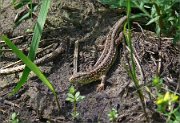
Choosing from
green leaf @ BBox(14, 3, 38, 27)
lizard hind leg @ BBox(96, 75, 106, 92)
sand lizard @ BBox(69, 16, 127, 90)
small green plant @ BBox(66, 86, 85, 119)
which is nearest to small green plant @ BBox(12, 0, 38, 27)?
green leaf @ BBox(14, 3, 38, 27)

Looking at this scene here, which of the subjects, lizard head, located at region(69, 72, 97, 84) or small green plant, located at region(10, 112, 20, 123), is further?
lizard head, located at region(69, 72, 97, 84)

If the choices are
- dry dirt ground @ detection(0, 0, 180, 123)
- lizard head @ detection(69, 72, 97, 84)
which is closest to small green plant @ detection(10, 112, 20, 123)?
dry dirt ground @ detection(0, 0, 180, 123)

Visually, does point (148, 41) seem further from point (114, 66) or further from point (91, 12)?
point (91, 12)

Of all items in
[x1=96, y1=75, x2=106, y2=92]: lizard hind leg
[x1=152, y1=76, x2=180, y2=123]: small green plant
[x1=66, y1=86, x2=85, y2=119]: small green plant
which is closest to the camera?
[x1=152, y1=76, x2=180, y2=123]: small green plant

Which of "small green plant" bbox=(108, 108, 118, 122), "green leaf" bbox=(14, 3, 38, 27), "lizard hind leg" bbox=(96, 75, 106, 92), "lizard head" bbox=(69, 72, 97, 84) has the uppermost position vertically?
"green leaf" bbox=(14, 3, 38, 27)

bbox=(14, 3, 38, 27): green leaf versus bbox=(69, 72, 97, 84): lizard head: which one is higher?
bbox=(14, 3, 38, 27): green leaf

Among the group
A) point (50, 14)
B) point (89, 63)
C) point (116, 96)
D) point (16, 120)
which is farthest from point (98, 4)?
point (16, 120)

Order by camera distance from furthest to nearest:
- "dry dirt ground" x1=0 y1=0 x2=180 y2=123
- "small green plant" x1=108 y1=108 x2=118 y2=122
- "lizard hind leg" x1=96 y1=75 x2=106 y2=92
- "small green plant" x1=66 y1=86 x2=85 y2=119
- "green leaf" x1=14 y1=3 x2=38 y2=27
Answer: "green leaf" x1=14 y1=3 x2=38 y2=27
"lizard hind leg" x1=96 y1=75 x2=106 y2=92
"dry dirt ground" x1=0 y1=0 x2=180 y2=123
"small green plant" x1=66 y1=86 x2=85 y2=119
"small green plant" x1=108 y1=108 x2=118 y2=122

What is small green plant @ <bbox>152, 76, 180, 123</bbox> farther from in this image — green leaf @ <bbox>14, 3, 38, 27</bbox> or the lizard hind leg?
green leaf @ <bbox>14, 3, 38, 27</bbox>
